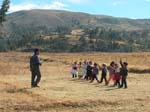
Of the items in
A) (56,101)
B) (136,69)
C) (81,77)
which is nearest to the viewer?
(56,101)

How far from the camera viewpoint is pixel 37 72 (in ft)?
86.3

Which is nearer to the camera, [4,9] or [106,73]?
[106,73]

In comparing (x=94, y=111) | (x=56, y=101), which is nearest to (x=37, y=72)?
(x=56, y=101)

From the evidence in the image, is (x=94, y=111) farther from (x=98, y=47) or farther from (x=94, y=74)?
(x=98, y=47)

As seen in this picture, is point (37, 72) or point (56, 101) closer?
point (56, 101)

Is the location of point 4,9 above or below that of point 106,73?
above

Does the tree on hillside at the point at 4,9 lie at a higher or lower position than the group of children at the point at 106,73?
higher

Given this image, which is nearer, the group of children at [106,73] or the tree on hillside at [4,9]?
the group of children at [106,73]

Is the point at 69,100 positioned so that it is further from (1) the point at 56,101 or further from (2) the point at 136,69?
(2) the point at 136,69

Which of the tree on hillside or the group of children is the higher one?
the tree on hillside

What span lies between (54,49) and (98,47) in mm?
17416

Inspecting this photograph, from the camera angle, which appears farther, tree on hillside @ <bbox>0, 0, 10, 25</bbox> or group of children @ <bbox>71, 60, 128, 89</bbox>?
tree on hillside @ <bbox>0, 0, 10, 25</bbox>

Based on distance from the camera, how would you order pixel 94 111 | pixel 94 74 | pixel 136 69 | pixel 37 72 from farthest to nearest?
pixel 136 69, pixel 94 74, pixel 37 72, pixel 94 111

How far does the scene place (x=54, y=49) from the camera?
169750 millimetres
